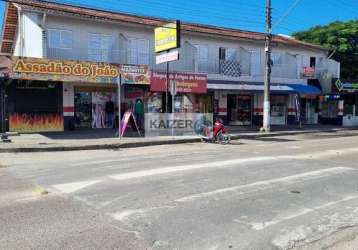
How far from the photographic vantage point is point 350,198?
26.4 ft

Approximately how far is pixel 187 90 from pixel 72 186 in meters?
16.5

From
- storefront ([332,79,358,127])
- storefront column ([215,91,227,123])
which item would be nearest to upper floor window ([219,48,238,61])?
storefront column ([215,91,227,123])

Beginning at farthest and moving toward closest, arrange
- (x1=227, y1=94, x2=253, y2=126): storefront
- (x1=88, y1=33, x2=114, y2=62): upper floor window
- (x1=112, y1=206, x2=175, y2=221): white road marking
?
(x1=227, y1=94, x2=253, y2=126): storefront, (x1=88, y1=33, x2=114, y2=62): upper floor window, (x1=112, y1=206, x2=175, y2=221): white road marking

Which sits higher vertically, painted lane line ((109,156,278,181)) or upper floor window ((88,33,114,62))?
upper floor window ((88,33,114,62))

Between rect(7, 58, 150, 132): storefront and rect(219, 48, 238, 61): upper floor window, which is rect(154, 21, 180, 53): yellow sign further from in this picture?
rect(219, 48, 238, 61): upper floor window

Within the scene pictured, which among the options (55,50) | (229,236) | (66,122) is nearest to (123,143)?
(66,122)

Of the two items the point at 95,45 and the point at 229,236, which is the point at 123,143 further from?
the point at 229,236

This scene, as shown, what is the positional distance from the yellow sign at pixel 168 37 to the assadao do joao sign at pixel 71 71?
156 cm

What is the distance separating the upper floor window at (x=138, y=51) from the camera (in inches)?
1001

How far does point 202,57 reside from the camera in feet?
92.7

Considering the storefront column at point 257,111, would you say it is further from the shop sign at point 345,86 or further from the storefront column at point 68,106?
the storefront column at point 68,106

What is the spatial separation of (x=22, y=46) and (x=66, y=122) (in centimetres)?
506

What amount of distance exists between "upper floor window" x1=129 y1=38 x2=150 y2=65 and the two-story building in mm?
59

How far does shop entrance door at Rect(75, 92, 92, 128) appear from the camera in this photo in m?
24.0
